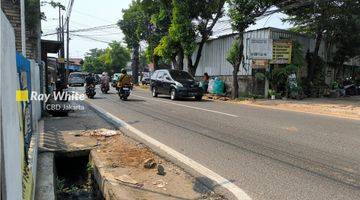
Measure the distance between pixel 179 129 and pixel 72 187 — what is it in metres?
3.76

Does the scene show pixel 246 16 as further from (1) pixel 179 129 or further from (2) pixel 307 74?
(1) pixel 179 129

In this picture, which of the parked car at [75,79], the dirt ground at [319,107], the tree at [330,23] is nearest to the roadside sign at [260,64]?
the dirt ground at [319,107]

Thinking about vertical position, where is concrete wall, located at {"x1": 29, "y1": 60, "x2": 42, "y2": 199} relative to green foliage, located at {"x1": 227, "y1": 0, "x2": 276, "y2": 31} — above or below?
below

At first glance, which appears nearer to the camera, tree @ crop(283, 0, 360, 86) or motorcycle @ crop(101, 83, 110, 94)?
tree @ crop(283, 0, 360, 86)

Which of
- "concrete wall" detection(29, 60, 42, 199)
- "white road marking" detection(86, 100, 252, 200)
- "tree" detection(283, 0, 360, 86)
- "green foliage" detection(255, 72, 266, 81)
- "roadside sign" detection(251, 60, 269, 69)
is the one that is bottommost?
"white road marking" detection(86, 100, 252, 200)

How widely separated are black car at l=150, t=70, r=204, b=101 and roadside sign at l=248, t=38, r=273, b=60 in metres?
3.56

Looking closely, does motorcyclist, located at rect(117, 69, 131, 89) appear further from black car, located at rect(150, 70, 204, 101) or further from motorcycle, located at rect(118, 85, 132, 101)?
black car, located at rect(150, 70, 204, 101)

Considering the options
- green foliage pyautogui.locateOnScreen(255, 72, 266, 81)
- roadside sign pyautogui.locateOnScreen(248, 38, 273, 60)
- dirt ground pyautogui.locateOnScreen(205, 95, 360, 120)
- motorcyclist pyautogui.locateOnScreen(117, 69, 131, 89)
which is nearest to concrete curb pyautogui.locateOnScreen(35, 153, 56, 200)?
dirt ground pyautogui.locateOnScreen(205, 95, 360, 120)

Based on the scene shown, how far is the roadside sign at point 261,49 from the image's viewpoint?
23.4m

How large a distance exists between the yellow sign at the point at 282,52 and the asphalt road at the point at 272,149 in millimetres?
10672

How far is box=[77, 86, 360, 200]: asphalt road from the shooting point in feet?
18.8

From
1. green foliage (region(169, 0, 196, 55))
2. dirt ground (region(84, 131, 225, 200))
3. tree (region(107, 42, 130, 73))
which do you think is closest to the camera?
dirt ground (region(84, 131, 225, 200))

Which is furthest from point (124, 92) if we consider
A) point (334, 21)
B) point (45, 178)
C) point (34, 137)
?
point (45, 178)

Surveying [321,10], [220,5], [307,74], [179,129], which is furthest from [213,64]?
[179,129]
